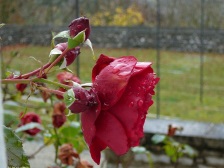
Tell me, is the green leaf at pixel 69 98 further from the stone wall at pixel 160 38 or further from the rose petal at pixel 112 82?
the stone wall at pixel 160 38

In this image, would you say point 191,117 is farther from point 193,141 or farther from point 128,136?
point 128,136

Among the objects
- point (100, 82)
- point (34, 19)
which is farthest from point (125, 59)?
point (34, 19)

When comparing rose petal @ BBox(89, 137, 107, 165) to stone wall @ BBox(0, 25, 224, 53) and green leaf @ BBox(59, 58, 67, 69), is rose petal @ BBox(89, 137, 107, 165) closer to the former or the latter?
green leaf @ BBox(59, 58, 67, 69)

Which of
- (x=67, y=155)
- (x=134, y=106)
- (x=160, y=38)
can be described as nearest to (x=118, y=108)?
(x=134, y=106)

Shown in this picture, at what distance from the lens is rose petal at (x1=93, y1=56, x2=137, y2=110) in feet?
1.26

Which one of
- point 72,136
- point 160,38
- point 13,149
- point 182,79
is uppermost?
point 13,149

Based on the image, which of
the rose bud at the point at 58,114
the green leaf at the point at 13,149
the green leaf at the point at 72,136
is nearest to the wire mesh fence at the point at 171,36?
the green leaf at the point at 72,136

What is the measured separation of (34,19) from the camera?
21.4 ft

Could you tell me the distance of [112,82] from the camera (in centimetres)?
39

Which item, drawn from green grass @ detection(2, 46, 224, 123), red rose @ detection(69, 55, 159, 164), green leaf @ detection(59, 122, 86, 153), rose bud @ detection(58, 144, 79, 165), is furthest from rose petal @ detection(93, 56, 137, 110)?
green grass @ detection(2, 46, 224, 123)

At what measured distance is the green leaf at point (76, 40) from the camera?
Answer: 16.4 inches

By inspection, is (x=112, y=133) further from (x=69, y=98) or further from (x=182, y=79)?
(x=182, y=79)

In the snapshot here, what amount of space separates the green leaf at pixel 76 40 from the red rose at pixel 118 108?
1.2 inches

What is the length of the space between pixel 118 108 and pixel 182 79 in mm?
8322
